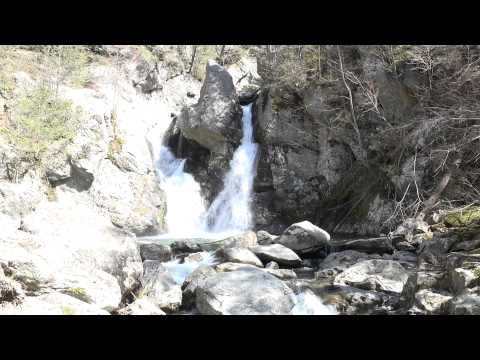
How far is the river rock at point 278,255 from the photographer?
12914 mm

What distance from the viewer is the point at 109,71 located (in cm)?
2827

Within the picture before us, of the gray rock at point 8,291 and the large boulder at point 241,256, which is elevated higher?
the gray rock at point 8,291

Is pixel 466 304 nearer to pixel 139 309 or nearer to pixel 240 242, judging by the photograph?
pixel 139 309

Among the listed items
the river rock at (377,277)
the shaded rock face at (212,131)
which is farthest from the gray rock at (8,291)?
the shaded rock face at (212,131)

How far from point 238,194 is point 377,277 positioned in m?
13.2

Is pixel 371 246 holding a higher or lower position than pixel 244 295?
lower

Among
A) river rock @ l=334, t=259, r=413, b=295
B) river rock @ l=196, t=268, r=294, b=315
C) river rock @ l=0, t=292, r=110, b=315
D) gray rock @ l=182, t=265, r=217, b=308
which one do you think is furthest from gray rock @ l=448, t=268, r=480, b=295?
river rock @ l=0, t=292, r=110, b=315

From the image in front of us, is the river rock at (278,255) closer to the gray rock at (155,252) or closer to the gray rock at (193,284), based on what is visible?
the gray rock at (193,284)

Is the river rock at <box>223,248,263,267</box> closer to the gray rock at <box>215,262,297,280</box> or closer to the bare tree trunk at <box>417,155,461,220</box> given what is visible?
the gray rock at <box>215,262,297,280</box>

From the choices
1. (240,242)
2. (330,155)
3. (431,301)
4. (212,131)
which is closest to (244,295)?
(431,301)

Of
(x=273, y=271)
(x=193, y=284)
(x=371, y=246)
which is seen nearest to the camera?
(x=193, y=284)

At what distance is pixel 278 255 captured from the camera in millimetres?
12992

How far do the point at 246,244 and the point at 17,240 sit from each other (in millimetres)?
9265

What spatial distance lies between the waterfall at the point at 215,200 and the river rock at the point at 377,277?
10.7 metres
